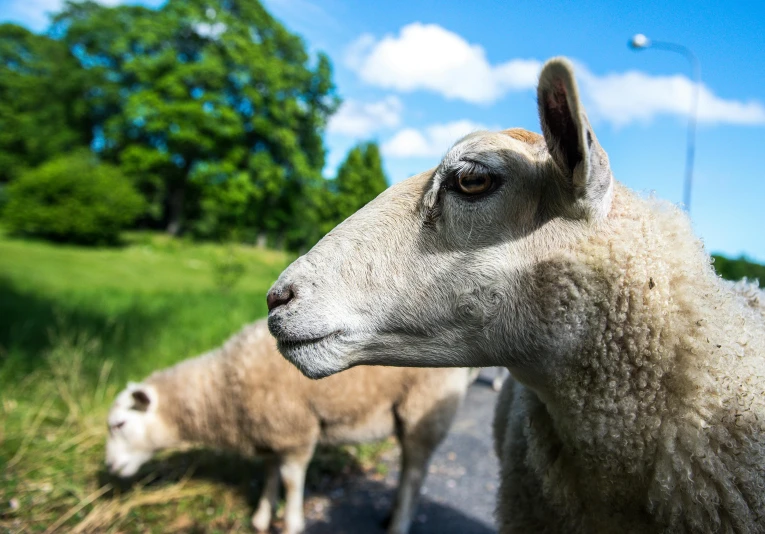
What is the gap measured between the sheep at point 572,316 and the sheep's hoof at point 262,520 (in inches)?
124

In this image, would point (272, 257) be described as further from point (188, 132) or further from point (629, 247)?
point (629, 247)

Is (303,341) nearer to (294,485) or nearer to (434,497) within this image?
(294,485)

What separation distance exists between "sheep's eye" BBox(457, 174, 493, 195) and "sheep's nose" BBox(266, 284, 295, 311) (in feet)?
2.09

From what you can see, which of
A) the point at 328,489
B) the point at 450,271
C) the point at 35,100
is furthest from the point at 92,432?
the point at 35,100

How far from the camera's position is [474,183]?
1510 millimetres

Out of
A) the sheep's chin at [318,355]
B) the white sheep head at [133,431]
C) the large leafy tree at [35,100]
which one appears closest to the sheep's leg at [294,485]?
the white sheep head at [133,431]

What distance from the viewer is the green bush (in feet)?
79.4

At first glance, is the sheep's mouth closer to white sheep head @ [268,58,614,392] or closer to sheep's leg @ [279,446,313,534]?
white sheep head @ [268,58,614,392]

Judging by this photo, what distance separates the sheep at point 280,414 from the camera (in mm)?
3883

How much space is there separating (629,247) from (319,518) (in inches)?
155

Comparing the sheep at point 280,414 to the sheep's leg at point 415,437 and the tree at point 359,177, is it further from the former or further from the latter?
the tree at point 359,177

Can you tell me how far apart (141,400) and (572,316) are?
400cm

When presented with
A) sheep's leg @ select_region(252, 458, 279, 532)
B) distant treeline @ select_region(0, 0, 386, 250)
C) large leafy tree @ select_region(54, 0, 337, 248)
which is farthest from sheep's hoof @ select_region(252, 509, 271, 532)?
large leafy tree @ select_region(54, 0, 337, 248)

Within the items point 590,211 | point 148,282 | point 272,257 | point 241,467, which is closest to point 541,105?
point 590,211
